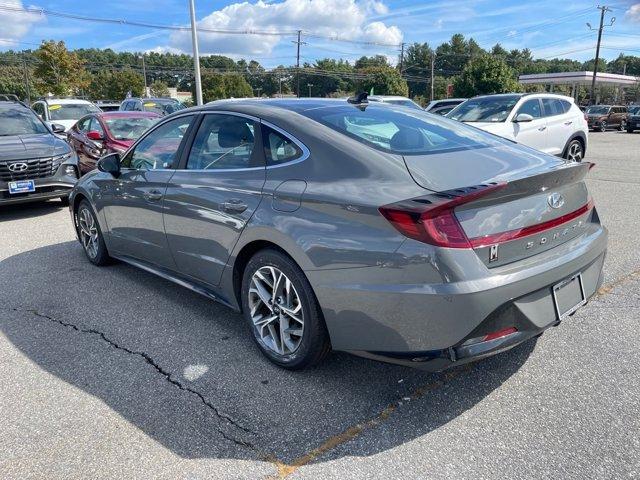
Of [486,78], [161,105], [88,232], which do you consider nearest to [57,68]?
[161,105]

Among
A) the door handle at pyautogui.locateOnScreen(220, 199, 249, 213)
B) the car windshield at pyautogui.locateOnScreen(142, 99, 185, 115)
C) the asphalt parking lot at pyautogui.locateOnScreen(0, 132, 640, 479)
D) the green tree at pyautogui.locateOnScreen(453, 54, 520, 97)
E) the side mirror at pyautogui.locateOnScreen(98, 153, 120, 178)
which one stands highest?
the green tree at pyautogui.locateOnScreen(453, 54, 520, 97)

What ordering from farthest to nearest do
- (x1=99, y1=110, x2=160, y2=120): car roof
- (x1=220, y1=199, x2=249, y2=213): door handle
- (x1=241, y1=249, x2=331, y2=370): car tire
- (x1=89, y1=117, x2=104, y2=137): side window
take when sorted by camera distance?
(x1=99, y1=110, x2=160, y2=120): car roof → (x1=89, y1=117, x2=104, y2=137): side window → (x1=220, y1=199, x2=249, y2=213): door handle → (x1=241, y1=249, x2=331, y2=370): car tire

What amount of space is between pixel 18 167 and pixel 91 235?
10.4ft

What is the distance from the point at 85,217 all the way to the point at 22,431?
3165 millimetres

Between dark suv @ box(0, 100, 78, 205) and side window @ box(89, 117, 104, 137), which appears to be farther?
side window @ box(89, 117, 104, 137)

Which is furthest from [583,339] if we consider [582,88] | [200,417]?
[582,88]

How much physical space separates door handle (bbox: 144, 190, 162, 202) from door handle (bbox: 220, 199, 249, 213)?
0.87 metres

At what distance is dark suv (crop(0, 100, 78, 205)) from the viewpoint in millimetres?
7566

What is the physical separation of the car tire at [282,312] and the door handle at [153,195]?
1.16 m

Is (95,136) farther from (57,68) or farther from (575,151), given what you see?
(57,68)

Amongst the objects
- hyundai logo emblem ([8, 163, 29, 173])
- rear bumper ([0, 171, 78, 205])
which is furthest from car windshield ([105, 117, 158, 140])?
hyundai logo emblem ([8, 163, 29, 173])

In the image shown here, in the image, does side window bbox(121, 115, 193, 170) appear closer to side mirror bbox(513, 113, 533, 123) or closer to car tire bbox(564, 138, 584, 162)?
side mirror bbox(513, 113, 533, 123)

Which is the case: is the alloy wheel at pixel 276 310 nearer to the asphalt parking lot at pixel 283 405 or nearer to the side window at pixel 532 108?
the asphalt parking lot at pixel 283 405

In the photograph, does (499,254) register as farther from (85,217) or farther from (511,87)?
(511,87)
